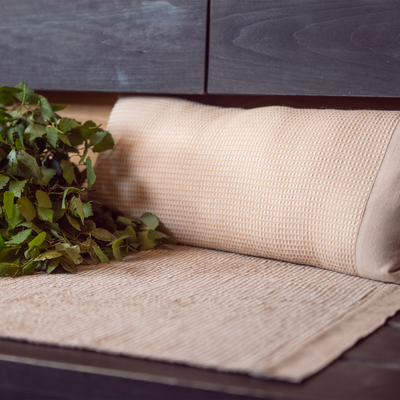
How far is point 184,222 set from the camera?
34.6 inches

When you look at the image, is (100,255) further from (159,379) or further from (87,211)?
(159,379)

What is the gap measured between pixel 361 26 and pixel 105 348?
71 cm

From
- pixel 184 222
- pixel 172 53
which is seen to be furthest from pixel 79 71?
pixel 184 222

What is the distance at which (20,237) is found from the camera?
74 centimetres

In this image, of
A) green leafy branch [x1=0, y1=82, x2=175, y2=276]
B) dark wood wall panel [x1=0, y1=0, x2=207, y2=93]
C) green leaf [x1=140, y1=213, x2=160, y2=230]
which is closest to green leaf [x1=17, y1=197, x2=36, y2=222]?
green leafy branch [x1=0, y1=82, x2=175, y2=276]

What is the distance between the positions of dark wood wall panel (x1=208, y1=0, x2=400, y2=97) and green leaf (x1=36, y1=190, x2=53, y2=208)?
41cm

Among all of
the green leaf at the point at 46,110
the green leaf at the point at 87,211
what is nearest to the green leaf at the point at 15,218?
the green leaf at the point at 87,211

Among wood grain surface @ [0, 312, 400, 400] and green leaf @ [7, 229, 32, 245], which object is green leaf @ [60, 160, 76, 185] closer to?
green leaf @ [7, 229, 32, 245]

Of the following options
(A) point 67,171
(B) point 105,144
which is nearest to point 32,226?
(A) point 67,171

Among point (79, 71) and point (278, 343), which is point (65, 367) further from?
point (79, 71)

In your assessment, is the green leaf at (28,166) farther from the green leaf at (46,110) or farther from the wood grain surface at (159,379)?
the wood grain surface at (159,379)

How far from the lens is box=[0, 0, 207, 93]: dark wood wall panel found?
100 centimetres

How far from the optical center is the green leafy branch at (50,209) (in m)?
0.74

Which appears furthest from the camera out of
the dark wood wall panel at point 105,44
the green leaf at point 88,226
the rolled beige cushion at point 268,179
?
the dark wood wall panel at point 105,44
